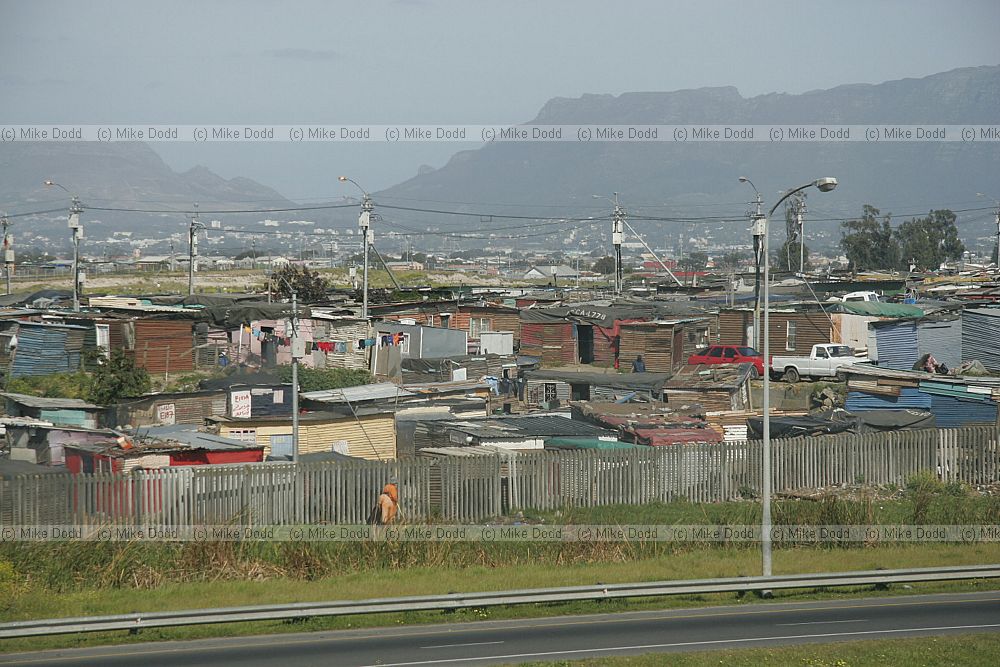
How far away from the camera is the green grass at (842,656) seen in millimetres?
13586

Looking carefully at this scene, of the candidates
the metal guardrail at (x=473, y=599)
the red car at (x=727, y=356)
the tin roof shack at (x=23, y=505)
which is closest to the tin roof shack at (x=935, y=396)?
the red car at (x=727, y=356)

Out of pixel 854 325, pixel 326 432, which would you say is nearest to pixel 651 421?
pixel 326 432

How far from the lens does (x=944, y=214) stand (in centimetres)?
15562

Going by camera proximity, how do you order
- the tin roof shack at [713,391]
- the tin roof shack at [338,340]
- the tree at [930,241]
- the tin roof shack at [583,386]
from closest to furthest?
the tin roof shack at [713,391]
the tin roof shack at [583,386]
the tin roof shack at [338,340]
the tree at [930,241]

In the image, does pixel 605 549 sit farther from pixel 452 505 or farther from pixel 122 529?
pixel 122 529

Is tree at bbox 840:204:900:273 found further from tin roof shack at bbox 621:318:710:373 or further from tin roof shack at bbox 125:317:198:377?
tin roof shack at bbox 125:317:198:377

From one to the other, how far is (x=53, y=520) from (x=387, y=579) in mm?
6821

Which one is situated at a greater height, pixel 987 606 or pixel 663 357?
pixel 663 357

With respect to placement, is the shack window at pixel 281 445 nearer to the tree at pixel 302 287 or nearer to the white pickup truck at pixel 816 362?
the white pickup truck at pixel 816 362

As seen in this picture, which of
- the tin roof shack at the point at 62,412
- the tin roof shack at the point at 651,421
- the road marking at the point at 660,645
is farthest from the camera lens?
the tin roof shack at the point at 62,412

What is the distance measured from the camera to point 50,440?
2547 centimetres

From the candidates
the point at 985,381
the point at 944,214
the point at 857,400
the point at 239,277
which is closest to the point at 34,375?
the point at 857,400

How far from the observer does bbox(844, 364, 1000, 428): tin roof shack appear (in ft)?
106

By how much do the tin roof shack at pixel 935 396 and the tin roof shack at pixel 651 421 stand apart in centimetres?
614
